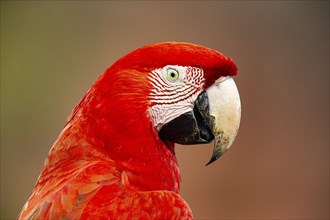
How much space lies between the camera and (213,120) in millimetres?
1046

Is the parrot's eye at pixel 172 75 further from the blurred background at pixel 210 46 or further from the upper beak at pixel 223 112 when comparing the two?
the blurred background at pixel 210 46

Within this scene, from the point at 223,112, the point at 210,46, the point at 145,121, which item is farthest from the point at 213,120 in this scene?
the point at 210,46

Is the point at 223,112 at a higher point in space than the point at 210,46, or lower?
lower

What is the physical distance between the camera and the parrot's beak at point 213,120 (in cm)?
105

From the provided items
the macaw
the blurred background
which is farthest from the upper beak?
the blurred background

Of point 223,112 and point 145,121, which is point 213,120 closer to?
point 223,112

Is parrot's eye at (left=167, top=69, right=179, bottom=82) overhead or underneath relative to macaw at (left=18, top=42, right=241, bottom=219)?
overhead

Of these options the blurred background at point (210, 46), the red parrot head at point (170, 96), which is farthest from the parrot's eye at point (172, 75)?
the blurred background at point (210, 46)

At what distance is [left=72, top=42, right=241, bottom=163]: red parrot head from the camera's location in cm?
102

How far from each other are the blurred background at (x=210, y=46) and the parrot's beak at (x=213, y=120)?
4.25 ft

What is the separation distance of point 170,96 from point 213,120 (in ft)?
0.33

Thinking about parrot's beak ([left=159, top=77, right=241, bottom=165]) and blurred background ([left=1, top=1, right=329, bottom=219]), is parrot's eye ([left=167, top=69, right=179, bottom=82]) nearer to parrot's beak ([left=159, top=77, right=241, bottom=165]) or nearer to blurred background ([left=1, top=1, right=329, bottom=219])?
parrot's beak ([left=159, top=77, right=241, bottom=165])

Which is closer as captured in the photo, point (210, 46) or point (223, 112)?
point (223, 112)

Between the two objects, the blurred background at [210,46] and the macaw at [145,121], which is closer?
the macaw at [145,121]
